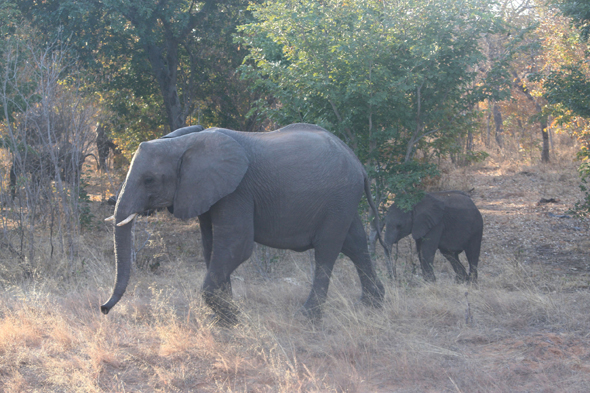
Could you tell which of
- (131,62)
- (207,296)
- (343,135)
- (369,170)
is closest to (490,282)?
(369,170)

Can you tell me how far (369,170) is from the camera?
7.53 meters

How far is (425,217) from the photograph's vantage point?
28.3 ft

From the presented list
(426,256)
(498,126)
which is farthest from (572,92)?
(498,126)

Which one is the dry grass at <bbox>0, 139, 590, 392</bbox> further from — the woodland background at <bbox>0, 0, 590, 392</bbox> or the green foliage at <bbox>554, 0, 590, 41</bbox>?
the green foliage at <bbox>554, 0, 590, 41</bbox>

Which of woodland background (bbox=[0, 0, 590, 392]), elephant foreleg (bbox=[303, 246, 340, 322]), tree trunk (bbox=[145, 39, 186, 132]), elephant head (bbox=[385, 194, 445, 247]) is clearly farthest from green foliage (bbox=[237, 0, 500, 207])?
tree trunk (bbox=[145, 39, 186, 132])

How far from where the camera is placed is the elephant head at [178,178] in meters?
4.95

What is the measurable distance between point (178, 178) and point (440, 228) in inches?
197

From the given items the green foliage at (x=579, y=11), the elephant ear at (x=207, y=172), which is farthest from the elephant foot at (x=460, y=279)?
the elephant ear at (x=207, y=172)

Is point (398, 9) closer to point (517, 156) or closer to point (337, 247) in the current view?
point (337, 247)

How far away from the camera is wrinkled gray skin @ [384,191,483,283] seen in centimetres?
859

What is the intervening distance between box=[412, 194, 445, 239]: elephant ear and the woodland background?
650mm

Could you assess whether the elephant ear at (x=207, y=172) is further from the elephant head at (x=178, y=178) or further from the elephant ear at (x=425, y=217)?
the elephant ear at (x=425, y=217)

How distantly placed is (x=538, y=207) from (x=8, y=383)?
1354 centimetres

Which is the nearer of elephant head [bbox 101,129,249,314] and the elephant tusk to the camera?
the elephant tusk
